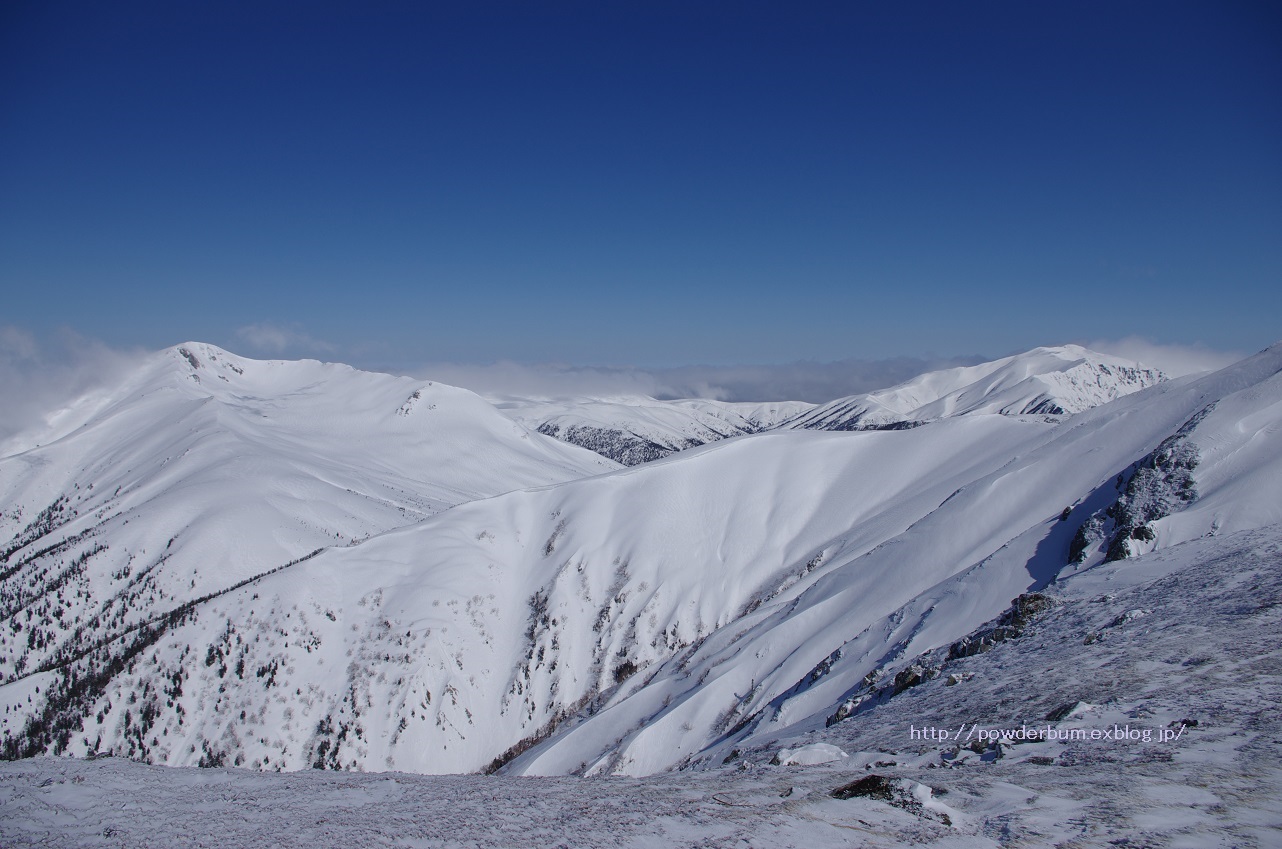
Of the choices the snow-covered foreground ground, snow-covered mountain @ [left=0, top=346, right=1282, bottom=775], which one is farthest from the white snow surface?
snow-covered mountain @ [left=0, top=346, right=1282, bottom=775]

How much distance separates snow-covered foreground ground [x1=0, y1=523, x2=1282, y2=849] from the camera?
33.4 feet

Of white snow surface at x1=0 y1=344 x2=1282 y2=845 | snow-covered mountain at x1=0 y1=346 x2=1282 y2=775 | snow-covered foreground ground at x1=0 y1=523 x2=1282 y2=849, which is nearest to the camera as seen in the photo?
snow-covered foreground ground at x1=0 y1=523 x2=1282 y2=849

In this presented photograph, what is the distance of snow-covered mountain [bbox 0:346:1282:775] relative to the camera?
45875mm

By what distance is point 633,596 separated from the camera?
100750mm

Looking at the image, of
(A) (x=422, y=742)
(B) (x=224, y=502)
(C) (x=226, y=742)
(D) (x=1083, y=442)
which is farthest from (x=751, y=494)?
(B) (x=224, y=502)

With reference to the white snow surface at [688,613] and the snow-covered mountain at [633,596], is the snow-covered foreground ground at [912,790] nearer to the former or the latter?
the white snow surface at [688,613]

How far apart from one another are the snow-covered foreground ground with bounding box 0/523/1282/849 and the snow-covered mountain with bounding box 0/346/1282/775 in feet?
50.3

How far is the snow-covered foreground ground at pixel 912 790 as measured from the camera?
10.2 m

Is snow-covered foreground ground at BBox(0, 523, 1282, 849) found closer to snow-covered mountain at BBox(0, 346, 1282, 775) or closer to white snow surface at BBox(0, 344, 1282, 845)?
white snow surface at BBox(0, 344, 1282, 845)

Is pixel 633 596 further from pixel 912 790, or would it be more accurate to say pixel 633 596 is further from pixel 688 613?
pixel 912 790

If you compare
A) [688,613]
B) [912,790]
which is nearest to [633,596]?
[688,613]

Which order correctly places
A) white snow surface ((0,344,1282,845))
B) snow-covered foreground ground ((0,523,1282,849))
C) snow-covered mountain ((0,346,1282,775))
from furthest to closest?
snow-covered mountain ((0,346,1282,775)) → white snow surface ((0,344,1282,845)) → snow-covered foreground ground ((0,523,1282,849))

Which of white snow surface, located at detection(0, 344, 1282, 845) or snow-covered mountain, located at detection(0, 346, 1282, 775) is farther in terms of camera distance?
snow-covered mountain, located at detection(0, 346, 1282, 775)

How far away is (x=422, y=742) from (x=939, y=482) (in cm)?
8742
